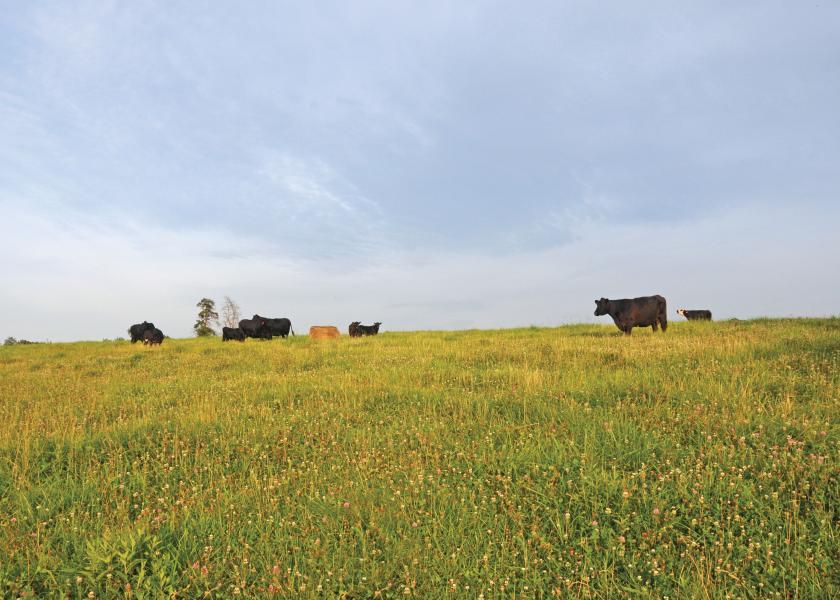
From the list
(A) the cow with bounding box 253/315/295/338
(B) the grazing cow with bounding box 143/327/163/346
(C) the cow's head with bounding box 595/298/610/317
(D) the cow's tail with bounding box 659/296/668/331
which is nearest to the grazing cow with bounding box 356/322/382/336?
(A) the cow with bounding box 253/315/295/338

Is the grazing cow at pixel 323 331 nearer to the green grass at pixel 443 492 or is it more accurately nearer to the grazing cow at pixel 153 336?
the grazing cow at pixel 153 336

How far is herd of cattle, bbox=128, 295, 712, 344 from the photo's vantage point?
21.5 m

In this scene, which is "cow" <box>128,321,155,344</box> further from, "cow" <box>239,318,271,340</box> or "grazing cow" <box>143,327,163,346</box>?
"cow" <box>239,318,271,340</box>

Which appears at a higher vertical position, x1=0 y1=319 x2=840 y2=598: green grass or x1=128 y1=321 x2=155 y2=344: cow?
x1=128 y1=321 x2=155 y2=344: cow

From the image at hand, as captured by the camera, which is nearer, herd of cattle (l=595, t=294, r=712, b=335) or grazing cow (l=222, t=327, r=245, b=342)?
herd of cattle (l=595, t=294, r=712, b=335)

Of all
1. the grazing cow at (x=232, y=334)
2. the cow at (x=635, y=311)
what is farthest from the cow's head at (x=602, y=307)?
the grazing cow at (x=232, y=334)

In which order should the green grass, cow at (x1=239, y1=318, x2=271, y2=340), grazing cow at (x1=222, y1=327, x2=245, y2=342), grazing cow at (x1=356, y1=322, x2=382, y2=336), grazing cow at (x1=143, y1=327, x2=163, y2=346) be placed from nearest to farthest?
the green grass → grazing cow at (x1=143, y1=327, x2=163, y2=346) → grazing cow at (x1=222, y1=327, x2=245, y2=342) → grazing cow at (x1=356, y1=322, x2=382, y2=336) → cow at (x1=239, y1=318, x2=271, y2=340)

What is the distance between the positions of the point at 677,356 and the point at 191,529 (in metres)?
11.4

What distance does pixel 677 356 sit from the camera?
455 inches

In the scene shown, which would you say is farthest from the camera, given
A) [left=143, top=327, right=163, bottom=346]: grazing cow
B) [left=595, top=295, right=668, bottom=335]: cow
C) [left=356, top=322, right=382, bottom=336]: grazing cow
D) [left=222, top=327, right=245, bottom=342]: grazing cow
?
[left=356, top=322, right=382, bottom=336]: grazing cow

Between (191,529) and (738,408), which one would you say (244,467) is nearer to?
(191,529)

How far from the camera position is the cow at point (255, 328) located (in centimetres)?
3472

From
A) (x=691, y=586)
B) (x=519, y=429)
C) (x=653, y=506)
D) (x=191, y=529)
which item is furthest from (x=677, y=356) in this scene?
(x=191, y=529)

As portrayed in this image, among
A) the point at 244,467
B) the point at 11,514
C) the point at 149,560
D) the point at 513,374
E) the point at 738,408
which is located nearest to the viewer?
the point at 149,560
